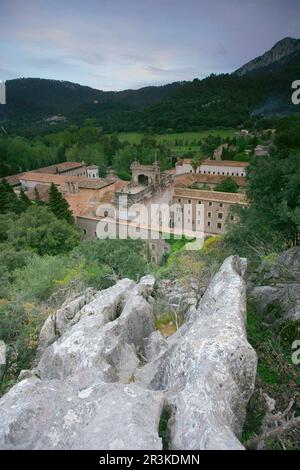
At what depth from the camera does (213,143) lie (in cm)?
6906

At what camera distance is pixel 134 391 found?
5184 millimetres

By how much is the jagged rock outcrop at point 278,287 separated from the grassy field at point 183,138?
207ft

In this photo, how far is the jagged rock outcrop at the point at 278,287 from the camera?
8.41 meters

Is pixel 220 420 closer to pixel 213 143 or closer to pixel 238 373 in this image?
pixel 238 373

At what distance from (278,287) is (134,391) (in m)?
6.11

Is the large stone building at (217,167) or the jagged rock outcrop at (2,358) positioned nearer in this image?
the jagged rock outcrop at (2,358)

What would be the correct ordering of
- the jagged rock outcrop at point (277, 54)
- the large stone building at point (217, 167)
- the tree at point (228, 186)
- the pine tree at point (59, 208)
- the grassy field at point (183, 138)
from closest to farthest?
1. the pine tree at point (59, 208)
2. the tree at point (228, 186)
3. the large stone building at point (217, 167)
4. the grassy field at point (183, 138)
5. the jagged rock outcrop at point (277, 54)

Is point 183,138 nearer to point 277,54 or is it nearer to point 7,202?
point 277,54

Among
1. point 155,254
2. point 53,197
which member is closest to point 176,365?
point 155,254

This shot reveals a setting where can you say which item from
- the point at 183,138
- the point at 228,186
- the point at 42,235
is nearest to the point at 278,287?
the point at 42,235

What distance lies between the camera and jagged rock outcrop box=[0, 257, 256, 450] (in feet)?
14.5

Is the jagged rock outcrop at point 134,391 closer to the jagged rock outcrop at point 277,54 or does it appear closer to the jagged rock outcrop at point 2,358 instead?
the jagged rock outcrop at point 2,358

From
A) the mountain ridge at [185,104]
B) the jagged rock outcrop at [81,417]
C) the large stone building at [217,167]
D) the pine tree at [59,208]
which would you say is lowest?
the jagged rock outcrop at [81,417]

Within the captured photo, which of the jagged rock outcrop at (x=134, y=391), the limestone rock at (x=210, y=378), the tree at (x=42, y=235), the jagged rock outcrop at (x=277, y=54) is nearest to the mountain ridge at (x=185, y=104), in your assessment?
the jagged rock outcrop at (x=277, y=54)
